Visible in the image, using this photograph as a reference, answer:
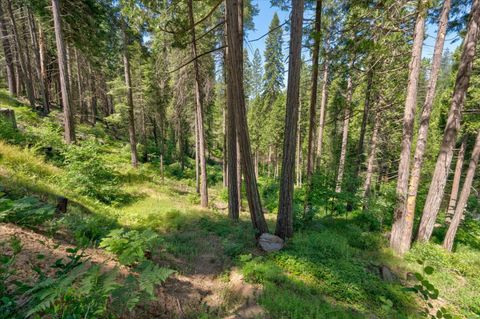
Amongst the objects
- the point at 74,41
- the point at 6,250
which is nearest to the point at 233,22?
the point at 6,250

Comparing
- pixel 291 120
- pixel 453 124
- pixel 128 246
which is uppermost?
pixel 291 120

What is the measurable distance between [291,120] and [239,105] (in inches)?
51.3

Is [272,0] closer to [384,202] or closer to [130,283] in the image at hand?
[384,202]

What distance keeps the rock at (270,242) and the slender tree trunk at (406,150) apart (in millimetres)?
4323

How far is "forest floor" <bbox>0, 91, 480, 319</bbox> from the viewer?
3.37 metres

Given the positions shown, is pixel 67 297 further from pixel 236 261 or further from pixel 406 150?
pixel 406 150

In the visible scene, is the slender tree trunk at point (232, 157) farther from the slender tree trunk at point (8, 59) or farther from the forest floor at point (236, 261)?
the slender tree trunk at point (8, 59)

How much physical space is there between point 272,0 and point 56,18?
891 cm

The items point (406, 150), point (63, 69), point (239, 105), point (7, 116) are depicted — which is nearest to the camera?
point (239, 105)

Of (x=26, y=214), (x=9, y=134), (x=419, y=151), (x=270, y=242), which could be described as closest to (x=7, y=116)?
Answer: (x=9, y=134)

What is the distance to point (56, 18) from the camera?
8.95 meters

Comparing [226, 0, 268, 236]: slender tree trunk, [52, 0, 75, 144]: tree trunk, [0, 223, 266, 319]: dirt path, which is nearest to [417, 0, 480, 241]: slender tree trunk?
[226, 0, 268, 236]: slender tree trunk

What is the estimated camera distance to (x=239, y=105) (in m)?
5.15

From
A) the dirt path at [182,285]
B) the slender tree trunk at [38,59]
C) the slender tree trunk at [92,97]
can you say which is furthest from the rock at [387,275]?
the slender tree trunk at [92,97]
